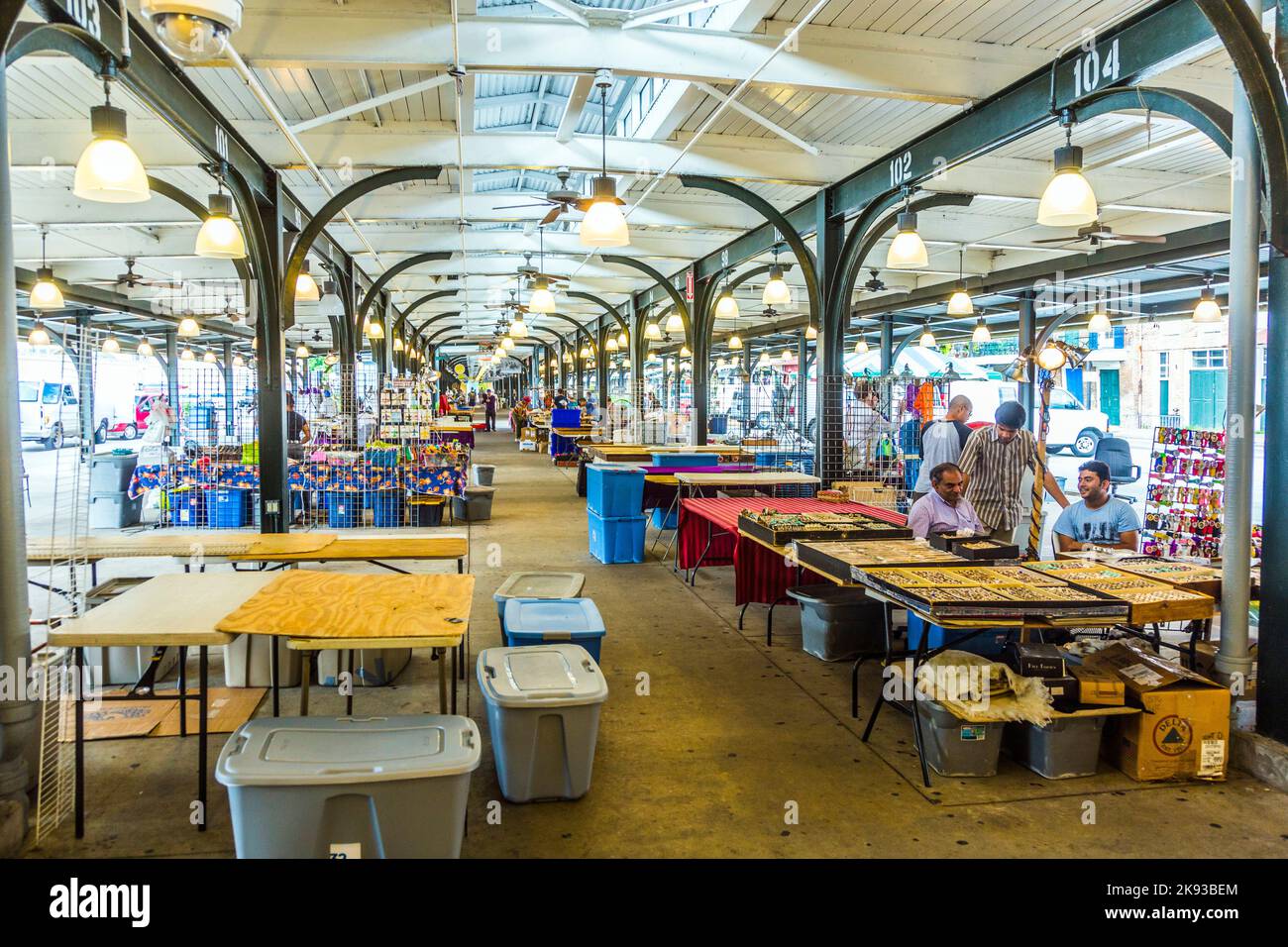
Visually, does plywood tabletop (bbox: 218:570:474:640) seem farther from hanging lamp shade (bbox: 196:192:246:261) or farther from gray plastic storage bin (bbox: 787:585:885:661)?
gray plastic storage bin (bbox: 787:585:885:661)

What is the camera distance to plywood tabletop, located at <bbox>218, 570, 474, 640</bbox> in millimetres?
3594

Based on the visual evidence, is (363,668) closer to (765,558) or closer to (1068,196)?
(765,558)

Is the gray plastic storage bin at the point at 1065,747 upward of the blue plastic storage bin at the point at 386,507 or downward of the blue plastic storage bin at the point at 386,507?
downward

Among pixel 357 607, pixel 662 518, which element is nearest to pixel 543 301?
pixel 662 518

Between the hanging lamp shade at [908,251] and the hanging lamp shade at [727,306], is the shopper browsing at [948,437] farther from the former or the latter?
the hanging lamp shade at [727,306]

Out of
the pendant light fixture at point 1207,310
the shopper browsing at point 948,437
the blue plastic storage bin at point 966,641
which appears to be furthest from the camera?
the pendant light fixture at point 1207,310

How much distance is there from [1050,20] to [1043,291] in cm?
1228

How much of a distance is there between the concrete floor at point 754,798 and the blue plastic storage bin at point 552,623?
577 millimetres

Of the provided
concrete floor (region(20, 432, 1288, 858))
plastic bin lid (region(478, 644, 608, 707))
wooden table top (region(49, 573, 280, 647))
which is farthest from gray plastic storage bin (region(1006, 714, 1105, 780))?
wooden table top (region(49, 573, 280, 647))

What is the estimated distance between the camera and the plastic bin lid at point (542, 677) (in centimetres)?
382

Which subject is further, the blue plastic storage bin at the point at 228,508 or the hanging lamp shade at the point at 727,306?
the hanging lamp shade at the point at 727,306

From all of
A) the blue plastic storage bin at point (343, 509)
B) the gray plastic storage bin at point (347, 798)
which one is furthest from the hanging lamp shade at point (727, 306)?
the gray plastic storage bin at point (347, 798)

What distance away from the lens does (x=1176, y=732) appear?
4.32m

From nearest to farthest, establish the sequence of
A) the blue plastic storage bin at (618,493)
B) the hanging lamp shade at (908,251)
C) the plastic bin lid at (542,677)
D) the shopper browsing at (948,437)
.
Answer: the plastic bin lid at (542,677)
the hanging lamp shade at (908,251)
the shopper browsing at (948,437)
the blue plastic storage bin at (618,493)
